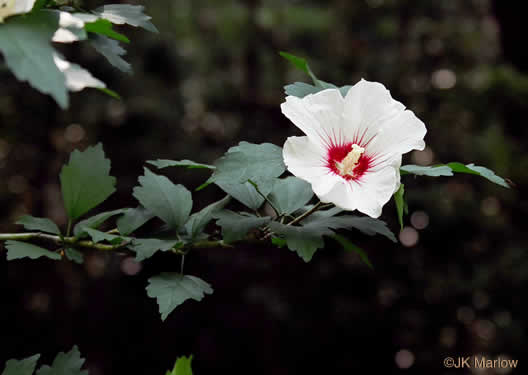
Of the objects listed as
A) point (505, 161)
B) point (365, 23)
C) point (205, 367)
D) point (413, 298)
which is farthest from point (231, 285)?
point (365, 23)

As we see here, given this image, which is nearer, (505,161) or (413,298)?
(505,161)

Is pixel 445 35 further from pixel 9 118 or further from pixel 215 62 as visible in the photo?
pixel 9 118

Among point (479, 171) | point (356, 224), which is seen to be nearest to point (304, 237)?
point (356, 224)

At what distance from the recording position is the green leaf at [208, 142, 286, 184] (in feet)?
1.59

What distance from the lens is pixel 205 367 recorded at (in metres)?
2.14

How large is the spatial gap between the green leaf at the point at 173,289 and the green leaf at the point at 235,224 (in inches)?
2.7

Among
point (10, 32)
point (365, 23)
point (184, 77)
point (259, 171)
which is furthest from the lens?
point (184, 77)

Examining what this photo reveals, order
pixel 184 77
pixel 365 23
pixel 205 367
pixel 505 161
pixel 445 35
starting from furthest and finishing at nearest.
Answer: pixel 184 77 → pixel 365 23 → pixel 445 35 → pixel 205 367 → pixel 505 161

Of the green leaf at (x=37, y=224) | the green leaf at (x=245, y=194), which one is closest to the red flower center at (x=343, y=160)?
the green leaf at (x=245, y=194)

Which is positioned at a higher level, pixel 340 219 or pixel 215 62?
pixel 340 219

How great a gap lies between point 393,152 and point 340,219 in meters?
0.10

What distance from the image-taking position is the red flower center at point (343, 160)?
0.53 m

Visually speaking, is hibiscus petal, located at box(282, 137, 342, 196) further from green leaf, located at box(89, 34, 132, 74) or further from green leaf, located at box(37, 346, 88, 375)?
green leaf, located at box(37, 346, 88, 375)

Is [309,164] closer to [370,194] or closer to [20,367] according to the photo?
[370,194]
